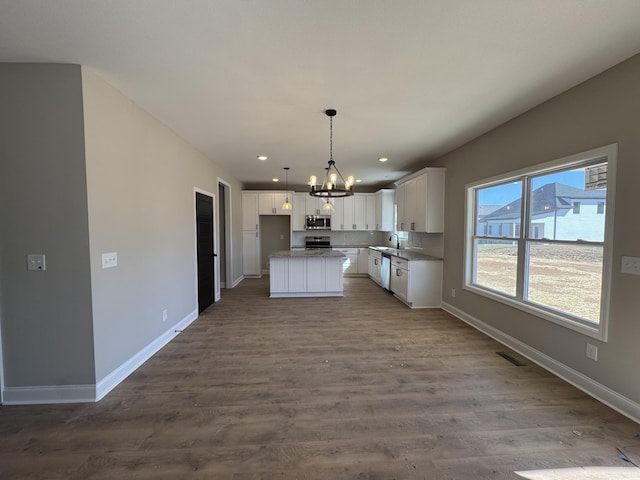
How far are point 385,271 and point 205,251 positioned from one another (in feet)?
12.4

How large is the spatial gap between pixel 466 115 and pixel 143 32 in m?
3.05

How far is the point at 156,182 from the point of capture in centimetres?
300

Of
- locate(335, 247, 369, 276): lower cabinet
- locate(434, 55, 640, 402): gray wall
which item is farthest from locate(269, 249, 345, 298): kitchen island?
locate(434, 55, 640, 402): gray wall

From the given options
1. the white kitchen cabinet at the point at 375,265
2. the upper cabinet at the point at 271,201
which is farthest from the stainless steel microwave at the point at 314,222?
the white kitchen cabinet at the point at 375,265

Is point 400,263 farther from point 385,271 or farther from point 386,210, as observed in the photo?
point 386,210

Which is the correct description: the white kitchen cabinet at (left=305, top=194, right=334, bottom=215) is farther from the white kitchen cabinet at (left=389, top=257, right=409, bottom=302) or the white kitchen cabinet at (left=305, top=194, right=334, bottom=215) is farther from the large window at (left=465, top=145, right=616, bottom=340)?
the large window at (left=465, top=145, right=616, bottom=340)

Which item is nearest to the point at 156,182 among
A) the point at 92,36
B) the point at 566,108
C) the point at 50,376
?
the point at 92,36

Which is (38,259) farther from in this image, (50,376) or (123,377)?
(123,377)

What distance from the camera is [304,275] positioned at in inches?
211

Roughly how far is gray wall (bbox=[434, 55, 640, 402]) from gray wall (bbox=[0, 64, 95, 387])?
4169mm

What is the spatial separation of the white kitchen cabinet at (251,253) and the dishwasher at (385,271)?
334 cm

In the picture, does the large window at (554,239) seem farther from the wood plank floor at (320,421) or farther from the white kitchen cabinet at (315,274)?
the white kitchen cabinet at (315,274)

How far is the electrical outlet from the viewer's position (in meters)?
1.93

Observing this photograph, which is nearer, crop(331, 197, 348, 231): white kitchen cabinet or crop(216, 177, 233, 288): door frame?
crop(216, 177, 233, 288): door frame
